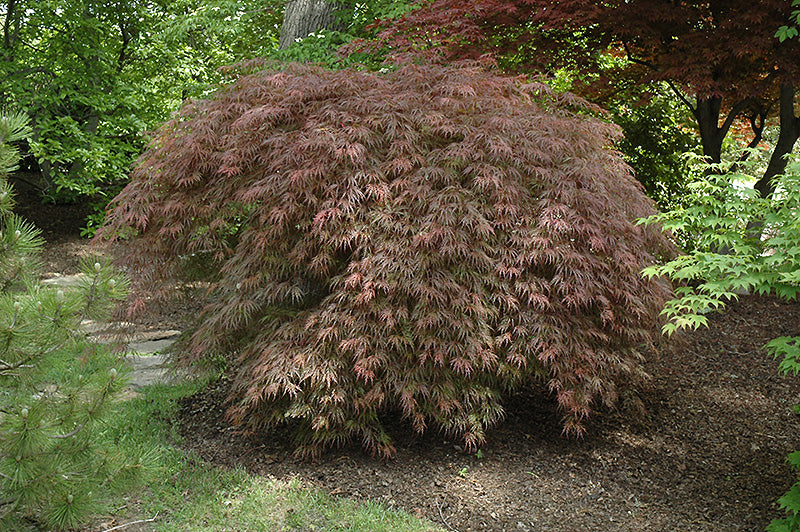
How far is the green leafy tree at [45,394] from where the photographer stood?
7.97ft

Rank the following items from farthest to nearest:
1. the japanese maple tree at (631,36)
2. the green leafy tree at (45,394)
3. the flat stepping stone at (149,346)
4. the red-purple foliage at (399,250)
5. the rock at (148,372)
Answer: the flat stepping stone at (149,346) → the japanese maple tree at (631,36) → the rock at (148,372) → the red-purple foliage at (399,250) → the green leafy tree at (45,394)

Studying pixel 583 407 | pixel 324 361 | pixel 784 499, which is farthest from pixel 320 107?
pixel 784 499

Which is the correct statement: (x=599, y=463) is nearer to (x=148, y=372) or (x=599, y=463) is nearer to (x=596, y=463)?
(x=596, y=463)

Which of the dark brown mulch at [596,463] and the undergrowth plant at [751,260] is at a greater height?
the undergrowth plant at [751,260]

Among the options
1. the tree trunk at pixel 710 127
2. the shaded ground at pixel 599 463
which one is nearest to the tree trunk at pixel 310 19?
the tree trunk at pixel 710 127

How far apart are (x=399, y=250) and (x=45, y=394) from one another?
193 cm

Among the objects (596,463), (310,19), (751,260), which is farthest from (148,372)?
(751,260)

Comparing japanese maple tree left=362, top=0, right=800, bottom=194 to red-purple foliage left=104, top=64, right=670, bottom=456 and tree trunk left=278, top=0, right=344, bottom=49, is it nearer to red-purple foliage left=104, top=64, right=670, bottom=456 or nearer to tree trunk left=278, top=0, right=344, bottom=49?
tree trunk left=278, top=0, right=344, bottom=49

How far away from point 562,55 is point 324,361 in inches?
165

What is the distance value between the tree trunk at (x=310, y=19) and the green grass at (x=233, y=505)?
5.16 m

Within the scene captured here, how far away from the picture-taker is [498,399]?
4109 mm

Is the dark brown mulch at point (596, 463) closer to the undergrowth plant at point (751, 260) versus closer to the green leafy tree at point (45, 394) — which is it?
the undergrowth plant at point (751, 260)

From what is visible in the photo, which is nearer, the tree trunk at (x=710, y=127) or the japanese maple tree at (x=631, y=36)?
the japanese maple tree at (x=631, y=36)

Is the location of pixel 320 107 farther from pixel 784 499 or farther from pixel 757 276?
pixel 784 499
